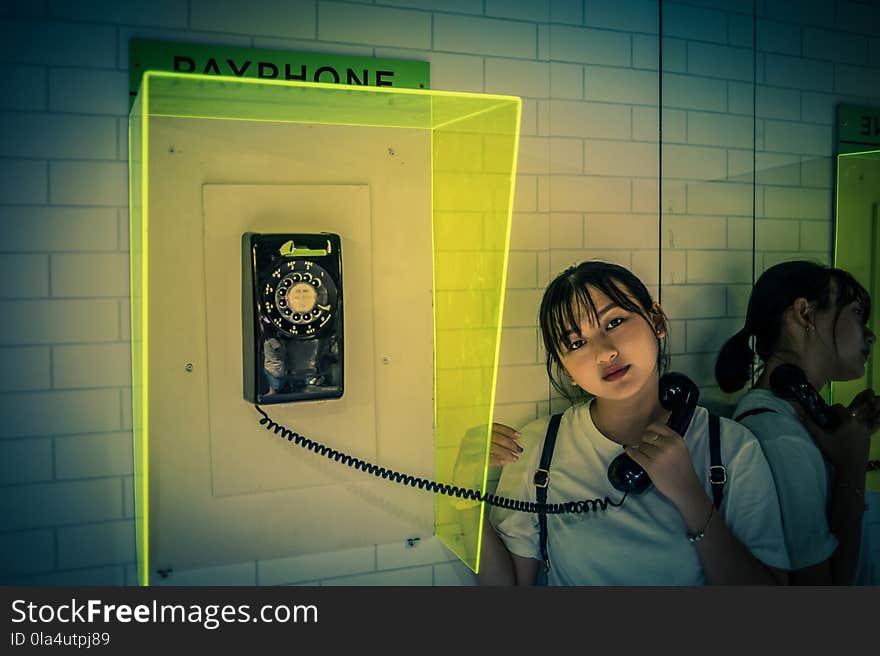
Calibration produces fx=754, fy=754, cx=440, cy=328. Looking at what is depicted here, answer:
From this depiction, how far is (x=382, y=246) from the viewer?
2.16 meters

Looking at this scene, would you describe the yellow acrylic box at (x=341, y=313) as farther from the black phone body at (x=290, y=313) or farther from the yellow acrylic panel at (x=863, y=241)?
the yellow acrylic panel at (x=863, y=241)

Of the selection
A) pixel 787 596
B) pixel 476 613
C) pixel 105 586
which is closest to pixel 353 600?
pixel 476 613

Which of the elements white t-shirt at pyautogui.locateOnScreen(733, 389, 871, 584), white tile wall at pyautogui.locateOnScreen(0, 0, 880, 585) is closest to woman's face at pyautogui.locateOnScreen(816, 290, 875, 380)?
white t-shirt at pyautogui.locateOnScreen(733, 389, 871, 584)

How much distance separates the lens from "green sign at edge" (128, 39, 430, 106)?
2033mm

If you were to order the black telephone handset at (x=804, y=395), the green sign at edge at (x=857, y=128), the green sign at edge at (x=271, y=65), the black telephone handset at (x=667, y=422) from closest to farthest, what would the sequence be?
the green sign at edge at (x=271, y=65) → the black telephone handset at (x=667, y=422) → the black telephone handset at (x=804, y=395) → the green sign at edge at (x=857, y=128)

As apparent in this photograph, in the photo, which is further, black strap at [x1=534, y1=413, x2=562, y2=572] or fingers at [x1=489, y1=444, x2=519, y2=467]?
fingers at [x1=489, y1=444, x2=519, y2=467]

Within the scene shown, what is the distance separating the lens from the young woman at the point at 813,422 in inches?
91.4

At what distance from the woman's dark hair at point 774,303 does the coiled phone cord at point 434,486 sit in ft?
2.76

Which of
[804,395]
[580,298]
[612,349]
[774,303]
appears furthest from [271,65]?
[804,395]

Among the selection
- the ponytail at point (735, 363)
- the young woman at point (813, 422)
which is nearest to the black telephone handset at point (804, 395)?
the young woman at point (813, 422)

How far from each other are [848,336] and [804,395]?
0.86 ft

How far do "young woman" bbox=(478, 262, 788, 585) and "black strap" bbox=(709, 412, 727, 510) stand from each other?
0.7 inches

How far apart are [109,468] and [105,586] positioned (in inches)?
12.3

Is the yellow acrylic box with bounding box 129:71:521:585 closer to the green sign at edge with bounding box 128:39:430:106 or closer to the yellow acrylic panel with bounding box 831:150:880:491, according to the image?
the green sign at edge with bounding box 128:39:430:106
